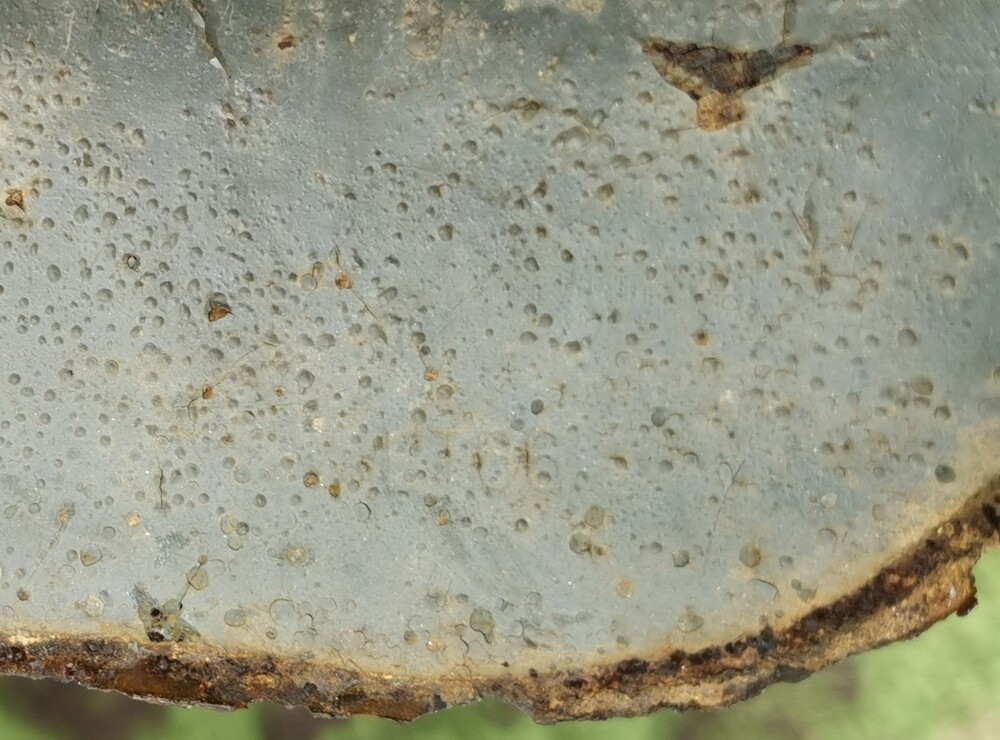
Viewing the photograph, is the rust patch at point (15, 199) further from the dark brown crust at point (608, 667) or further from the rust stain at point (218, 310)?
the dark brown crust at point (608, 667)

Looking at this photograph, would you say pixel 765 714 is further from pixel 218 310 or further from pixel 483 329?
pixel 218 310

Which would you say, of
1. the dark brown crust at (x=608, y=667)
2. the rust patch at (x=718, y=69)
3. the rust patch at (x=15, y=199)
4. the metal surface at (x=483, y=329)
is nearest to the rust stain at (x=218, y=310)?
the metal surface at (x=483, y=329)

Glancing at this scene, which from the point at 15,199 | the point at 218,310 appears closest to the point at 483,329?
the point at 218,310

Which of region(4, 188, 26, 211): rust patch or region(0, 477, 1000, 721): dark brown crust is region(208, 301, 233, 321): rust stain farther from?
region(0, 477, 1000, 721): dark brown crust

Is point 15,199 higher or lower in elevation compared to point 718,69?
lower

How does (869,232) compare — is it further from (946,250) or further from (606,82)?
(606,82)

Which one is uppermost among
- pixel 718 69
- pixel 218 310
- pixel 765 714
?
pixel 718 69

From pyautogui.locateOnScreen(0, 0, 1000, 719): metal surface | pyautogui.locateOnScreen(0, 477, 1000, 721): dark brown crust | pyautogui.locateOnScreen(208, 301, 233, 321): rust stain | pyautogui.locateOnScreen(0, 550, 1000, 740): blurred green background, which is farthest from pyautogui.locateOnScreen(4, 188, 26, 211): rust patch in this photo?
pyautogui.locateOnScreen(0, 550, 1000, 740): blurred green background
